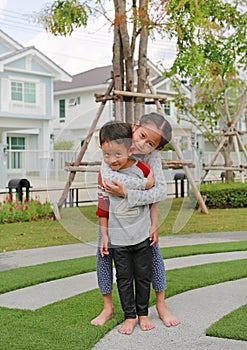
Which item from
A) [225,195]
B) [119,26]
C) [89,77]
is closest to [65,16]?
[119,26]

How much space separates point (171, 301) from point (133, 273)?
3.31ft

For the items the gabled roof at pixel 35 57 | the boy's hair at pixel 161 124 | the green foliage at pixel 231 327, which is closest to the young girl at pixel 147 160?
the boy's hair at pixel 161 124

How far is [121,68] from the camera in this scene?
1181 centimetres

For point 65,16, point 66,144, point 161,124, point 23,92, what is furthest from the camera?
point 23,92

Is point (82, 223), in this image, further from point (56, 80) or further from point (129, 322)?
point (56, 80)

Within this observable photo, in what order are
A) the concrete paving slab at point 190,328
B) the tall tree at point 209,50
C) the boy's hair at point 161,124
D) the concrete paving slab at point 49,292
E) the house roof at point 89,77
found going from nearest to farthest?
the concrete paving slab at point 190,328 → the boy's hair at point 161,124 → the concrete paving slab at point 49,292 → the tall tree at point 209,50 → the house roof at point 89,77

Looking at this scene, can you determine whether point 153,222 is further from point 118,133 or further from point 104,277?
point 118,133

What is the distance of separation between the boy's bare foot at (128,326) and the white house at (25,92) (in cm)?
2442

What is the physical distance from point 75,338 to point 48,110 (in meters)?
28.0

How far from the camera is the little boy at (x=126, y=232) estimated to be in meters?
4.12

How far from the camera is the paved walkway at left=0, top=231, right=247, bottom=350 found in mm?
4109

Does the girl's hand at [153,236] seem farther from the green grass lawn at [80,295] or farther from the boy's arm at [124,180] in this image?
the boy's arm at [124,180]

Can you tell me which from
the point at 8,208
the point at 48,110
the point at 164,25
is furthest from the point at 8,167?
the point at 164,25

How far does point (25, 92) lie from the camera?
1211 inches
